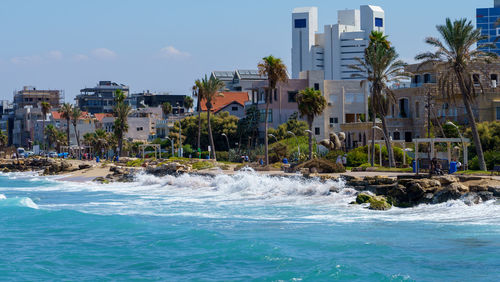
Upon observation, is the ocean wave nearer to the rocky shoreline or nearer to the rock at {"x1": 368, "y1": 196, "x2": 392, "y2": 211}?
the rocky shoreline

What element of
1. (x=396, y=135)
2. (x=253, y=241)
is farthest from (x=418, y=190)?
(x=396, y=135)

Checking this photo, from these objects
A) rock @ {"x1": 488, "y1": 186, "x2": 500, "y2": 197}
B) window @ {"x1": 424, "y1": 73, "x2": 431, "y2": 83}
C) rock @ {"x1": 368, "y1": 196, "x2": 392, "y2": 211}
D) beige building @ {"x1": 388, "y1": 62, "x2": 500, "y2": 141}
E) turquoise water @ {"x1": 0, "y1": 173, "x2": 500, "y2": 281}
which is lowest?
turquoise water @ {"x1": 0, "y1": 173, "x2": 500, "y2": 281}

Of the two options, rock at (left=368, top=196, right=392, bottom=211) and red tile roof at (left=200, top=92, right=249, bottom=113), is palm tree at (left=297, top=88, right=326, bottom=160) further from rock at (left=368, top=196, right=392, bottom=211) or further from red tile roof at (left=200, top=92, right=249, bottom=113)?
red tile roof at (left=200, top=92, right=249, bottom=113)

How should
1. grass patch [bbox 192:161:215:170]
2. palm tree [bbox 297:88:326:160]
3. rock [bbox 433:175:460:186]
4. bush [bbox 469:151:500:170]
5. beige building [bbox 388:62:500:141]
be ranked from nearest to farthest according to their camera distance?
1. rock [bbox 433:175:460:186]
2. bush [bbox 469:151:500:170]
3. palm tree [bbox 297:88:326:160]
4. grass patch [bbox 192:161:215:170]
5. beige building [bbox 388:62:500:141]

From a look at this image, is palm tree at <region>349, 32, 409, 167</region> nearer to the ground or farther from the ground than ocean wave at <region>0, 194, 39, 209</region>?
farther from the ground

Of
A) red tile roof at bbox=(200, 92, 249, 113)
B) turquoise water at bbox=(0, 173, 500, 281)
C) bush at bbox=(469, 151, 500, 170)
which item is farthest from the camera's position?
red tile roof at bbox=(200, 92, 249, 113)

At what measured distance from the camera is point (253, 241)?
23.7 metres

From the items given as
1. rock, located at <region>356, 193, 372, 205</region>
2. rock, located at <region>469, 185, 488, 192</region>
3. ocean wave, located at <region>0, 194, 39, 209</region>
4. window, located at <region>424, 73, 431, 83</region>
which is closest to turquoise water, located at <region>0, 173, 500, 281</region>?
ocean wave, located at <region>0, 194, 39, 209</region>

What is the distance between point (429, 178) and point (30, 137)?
169654 mm

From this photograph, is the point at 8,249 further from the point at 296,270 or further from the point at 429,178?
the point at 429,178

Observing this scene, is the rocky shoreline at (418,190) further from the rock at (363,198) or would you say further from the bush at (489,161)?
the bush at (489,161)

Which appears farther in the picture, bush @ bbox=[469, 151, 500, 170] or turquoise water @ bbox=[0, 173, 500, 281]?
bush @ bbox=[469, 151, 500, 170]

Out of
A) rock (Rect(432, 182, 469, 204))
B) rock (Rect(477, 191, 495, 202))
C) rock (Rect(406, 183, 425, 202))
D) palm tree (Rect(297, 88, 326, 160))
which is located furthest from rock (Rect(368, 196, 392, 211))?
palm tree (Rect(297, 88, 326, 160))

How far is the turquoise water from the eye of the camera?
19.0 m
